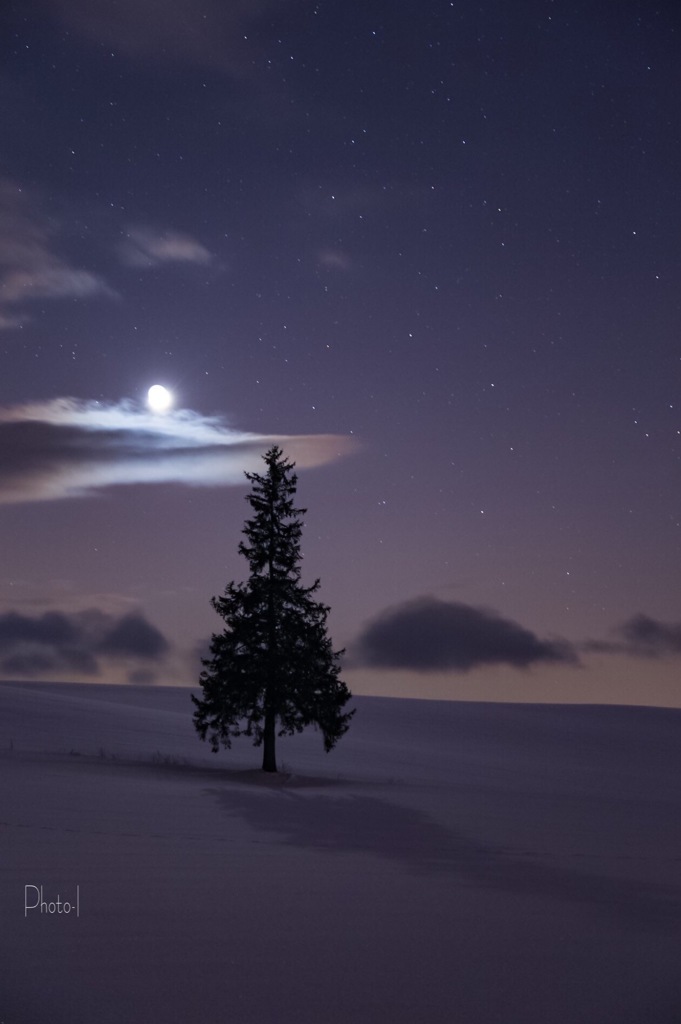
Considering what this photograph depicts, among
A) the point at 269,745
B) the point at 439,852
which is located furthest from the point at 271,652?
the point at 439,852

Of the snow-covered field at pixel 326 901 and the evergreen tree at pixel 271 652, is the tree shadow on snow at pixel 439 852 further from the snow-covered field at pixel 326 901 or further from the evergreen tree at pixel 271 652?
the evergreen tree at pixel 271 652

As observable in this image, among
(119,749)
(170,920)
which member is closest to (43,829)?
(170,920)

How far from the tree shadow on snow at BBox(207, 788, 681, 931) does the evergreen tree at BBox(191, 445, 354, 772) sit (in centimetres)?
823

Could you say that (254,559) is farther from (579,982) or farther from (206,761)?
(579,982)

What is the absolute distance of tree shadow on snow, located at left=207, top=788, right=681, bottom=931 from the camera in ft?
36.1

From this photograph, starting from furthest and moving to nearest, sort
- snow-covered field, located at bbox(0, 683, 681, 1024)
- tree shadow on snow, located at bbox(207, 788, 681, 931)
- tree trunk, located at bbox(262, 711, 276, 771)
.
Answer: tree trunk, located at bbox(262, 711, 276, 771), tree shadow on snow, located at bbox(207, 788, 681, 931), snow-covered field, located at bbox(0, 683, 681, 1024)

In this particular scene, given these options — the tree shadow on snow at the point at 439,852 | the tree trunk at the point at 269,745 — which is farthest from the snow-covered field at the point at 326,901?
the tree trunk at the point at 269,745

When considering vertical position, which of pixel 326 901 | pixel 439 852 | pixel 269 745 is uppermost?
pixel 326 901

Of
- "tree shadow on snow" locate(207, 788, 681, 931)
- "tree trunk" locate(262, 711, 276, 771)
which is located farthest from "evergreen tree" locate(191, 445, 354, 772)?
"tree shadow on snow" locate(207, 788, 681, 931)

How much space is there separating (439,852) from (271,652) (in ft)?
50.5

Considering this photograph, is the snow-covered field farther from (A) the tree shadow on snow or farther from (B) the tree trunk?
(B) the tree trunk

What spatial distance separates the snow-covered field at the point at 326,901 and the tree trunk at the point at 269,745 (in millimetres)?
3686

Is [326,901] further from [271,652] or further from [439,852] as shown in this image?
[271,652]

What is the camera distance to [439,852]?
13844 millimetres
